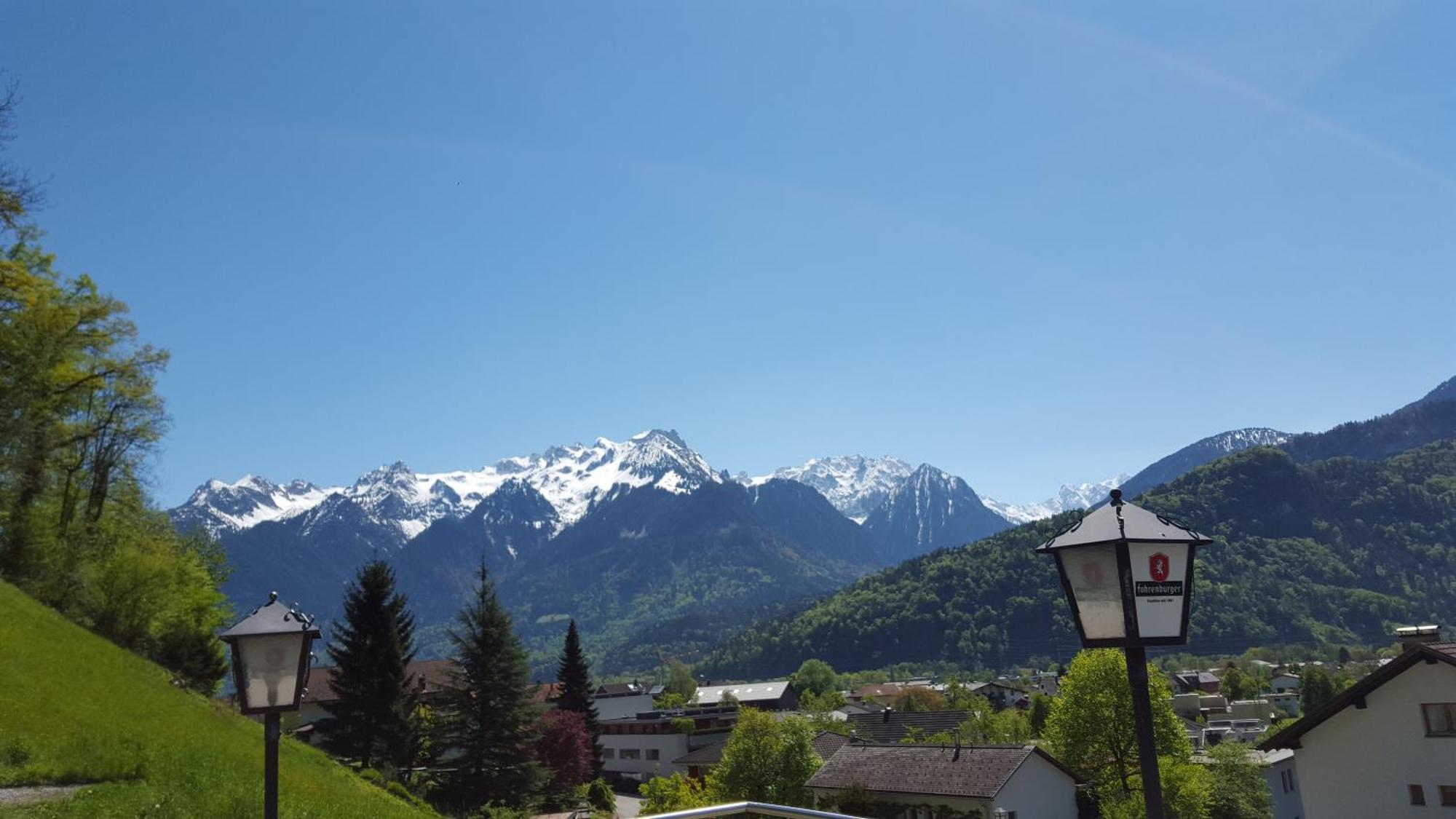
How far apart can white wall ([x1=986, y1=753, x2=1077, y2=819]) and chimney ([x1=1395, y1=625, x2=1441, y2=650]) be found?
18305 millimetres

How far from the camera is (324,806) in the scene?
50.4 feet

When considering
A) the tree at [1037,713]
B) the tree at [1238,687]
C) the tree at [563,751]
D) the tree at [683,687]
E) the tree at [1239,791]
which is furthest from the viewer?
the tree at [683,687]

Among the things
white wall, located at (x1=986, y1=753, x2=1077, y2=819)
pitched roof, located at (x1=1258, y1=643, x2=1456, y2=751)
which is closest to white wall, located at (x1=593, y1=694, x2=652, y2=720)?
white wall, located at (x1=986, y1=753, x2=1077, y2=819)

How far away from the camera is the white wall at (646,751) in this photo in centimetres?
7888

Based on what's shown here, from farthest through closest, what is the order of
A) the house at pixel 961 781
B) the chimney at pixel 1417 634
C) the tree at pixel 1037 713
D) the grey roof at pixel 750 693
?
the grey roof at pixel 750 693
the tree at pixel 1037 713
the house at pixel 961 781
the chimney at pixel 1417 634

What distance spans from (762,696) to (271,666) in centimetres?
13313

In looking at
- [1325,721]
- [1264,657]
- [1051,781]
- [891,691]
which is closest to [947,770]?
[1051,781]

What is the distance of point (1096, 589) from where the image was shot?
550cm

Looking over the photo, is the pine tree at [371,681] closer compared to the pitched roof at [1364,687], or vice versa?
the pitched roof at [1364,687]

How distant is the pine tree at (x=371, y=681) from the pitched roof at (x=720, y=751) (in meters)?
19.6

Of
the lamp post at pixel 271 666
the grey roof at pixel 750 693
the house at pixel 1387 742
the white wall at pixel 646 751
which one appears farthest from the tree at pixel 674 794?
the grey roof at pixel 750 693

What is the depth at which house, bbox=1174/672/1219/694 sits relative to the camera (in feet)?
424

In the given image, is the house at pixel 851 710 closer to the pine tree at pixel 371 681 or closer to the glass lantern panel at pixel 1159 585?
the pine tree at pixel 371 681

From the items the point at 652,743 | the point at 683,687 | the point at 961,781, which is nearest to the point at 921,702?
the point at 652,743
